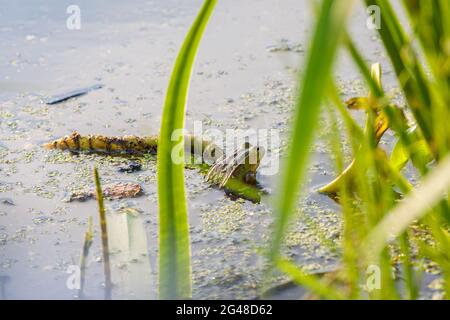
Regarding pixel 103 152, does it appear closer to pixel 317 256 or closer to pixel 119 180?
pixel 119 180

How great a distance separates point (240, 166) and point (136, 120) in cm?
56

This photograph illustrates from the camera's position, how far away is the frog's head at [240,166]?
2051mm

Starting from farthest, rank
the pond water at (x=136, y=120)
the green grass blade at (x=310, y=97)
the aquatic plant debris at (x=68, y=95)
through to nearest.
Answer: the aquatic plant debris at (x=68, y=95) → the pond water at (x=136, y=120) → the green grass blade at (x=310, y=97)

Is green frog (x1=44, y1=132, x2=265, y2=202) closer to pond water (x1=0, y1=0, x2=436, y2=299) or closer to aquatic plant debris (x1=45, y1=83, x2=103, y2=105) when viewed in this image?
pond water (x1=0, y1=0, x2=436, y2=299)

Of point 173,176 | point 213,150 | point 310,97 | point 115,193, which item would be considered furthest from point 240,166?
point 310,97

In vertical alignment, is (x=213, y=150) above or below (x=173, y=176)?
below

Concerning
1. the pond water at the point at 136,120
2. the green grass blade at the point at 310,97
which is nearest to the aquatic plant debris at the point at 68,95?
the pond water at the point at 136,120

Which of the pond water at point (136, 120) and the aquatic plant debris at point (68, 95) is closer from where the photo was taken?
the pond water at point (136, 120)

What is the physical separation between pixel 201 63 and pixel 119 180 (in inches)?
36.1

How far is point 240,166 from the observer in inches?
81.0

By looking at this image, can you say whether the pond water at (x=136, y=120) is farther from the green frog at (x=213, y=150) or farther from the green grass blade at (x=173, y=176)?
the green grass blade at (x=173, y=176)

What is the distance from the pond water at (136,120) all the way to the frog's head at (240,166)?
4cm

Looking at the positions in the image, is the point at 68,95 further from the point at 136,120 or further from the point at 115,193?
the point at 115,193
